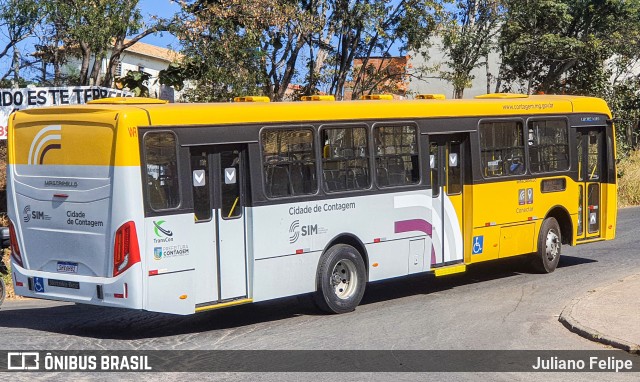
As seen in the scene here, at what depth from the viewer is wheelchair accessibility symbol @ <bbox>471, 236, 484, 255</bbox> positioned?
15.0 m

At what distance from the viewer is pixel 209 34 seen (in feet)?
69.3

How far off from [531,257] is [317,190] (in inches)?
213

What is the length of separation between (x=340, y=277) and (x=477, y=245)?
2.89 metres

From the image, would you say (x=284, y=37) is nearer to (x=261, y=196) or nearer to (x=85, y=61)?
(x=85, y=61)

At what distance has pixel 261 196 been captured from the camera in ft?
39.5

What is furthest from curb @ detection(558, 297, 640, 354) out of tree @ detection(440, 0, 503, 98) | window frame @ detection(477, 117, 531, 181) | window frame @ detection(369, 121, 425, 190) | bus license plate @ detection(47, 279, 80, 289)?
tree @ detection(440, 0, 503, 98)

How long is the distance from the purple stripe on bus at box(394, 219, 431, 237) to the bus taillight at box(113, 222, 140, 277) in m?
4.36

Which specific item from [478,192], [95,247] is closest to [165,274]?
[95,247]

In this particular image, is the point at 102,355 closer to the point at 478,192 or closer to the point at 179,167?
the point at 179,167

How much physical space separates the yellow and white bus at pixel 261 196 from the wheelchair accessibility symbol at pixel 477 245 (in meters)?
0.05

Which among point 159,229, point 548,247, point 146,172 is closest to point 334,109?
point 146,172

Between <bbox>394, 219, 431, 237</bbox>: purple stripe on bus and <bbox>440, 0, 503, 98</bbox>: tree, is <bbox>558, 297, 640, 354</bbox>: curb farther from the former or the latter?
<bbox>440, 0, 503, 98</bbox>: tree

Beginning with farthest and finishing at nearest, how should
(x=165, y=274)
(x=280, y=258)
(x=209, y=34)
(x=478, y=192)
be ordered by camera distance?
(x=209, y=34), (x=478, y=192), (x=280, y=258), (x=165, y=274)

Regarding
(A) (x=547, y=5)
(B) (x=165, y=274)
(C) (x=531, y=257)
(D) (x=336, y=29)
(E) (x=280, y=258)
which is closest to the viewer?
(B) (x=165, y=274)
